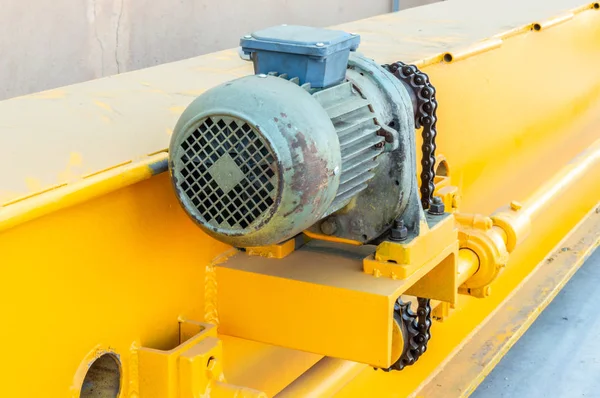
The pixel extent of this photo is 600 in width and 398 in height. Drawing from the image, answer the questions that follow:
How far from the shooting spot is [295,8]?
4637 mm

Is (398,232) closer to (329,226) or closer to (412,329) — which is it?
(329,226)

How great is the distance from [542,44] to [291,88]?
1.91 m

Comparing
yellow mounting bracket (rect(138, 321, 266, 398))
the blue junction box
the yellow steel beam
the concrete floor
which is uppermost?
the blue junction box

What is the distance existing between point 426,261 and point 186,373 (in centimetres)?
51

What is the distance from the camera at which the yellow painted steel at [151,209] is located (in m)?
1.25

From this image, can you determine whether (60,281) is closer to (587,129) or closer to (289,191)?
(289,191)

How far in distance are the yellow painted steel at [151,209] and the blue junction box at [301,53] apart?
22 centimetres

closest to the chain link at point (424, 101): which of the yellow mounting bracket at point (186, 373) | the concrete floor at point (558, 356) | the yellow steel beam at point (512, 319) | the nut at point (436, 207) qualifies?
the nut at point (436, 207)

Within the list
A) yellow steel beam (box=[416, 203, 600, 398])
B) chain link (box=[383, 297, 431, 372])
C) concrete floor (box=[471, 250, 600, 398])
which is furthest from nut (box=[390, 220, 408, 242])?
concrete floor (box=[471, 250, 600, 398])

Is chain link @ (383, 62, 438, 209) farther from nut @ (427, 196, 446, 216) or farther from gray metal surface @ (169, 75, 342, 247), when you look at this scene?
gray metal surface @ (169, 75, 342, 247)

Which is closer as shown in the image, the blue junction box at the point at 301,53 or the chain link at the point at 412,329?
the blue junction box at the point at 301,53

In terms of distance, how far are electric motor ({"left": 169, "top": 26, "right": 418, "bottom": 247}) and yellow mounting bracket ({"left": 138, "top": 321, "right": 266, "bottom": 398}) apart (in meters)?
0.22

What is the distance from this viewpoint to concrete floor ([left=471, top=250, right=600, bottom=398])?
9.41 feet

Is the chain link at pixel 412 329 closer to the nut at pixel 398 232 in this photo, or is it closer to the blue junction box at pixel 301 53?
the nut at pixel 398 232
